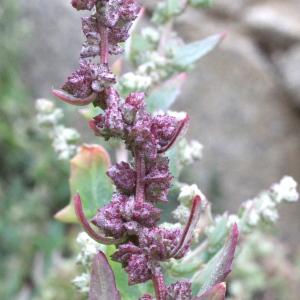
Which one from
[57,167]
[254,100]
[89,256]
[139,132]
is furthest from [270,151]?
[139,132]

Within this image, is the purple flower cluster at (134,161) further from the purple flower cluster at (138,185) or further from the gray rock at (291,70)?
the gray rock at (291,70)

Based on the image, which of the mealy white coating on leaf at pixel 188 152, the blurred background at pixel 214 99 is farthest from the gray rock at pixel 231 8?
the mealy white coating on leaf at pixel 188 152

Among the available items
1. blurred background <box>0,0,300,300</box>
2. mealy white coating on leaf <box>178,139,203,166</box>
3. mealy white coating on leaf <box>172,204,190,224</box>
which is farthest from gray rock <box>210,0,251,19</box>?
mealy white coating on leaf <box>172,204,190,224</box>

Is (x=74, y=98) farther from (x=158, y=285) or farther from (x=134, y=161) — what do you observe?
(x=158, y=285)

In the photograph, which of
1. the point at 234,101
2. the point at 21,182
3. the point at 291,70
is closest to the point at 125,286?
the point at 21,182

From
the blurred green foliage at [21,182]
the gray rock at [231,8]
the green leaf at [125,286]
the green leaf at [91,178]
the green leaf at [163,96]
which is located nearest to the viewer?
the green leaf at [125,286]

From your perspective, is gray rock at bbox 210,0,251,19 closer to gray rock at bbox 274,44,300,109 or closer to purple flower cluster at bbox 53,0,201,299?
gray rock at bbox 274,44,300,109

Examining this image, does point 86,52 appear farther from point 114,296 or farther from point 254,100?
point 254,100
